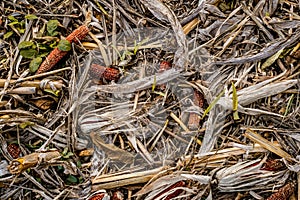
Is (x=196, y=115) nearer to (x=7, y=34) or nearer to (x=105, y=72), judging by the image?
(x=105, y=72)

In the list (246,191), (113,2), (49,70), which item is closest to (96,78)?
(49,70)

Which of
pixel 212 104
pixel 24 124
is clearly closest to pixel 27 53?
pixel 24 124

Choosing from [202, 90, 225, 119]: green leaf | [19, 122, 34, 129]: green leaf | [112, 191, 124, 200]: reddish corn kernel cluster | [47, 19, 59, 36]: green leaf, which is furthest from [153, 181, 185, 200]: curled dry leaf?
[47, 19, 59, 36]: green leaf

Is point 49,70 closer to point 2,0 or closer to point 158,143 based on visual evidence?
point 2,0

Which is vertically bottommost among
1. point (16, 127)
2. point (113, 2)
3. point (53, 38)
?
point (16, 127)

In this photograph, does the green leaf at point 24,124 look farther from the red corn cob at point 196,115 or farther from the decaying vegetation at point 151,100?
the red corn cob at point 196,115

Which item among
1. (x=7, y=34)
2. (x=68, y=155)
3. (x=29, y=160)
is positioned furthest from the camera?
(x=7, y=34)
